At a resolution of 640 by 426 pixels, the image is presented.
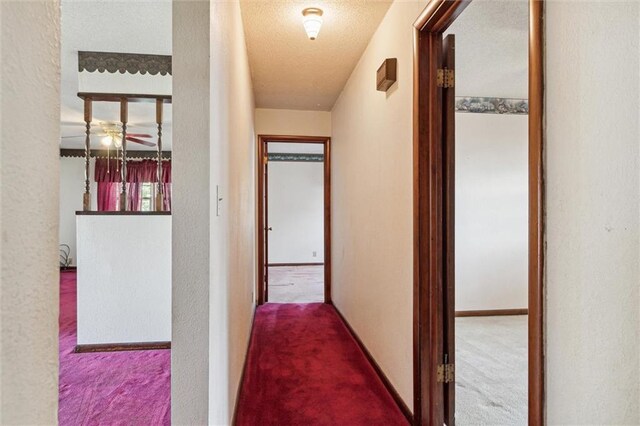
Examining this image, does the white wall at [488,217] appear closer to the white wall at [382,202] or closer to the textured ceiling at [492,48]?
the textured ceiling at [492,48]

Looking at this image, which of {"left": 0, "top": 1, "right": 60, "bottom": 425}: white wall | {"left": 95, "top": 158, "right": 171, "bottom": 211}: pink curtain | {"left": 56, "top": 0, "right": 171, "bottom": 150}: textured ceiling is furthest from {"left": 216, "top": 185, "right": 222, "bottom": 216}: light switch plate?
{"left": 95, "top": 158, "right": 171, "bottom": 211}: pink curtain

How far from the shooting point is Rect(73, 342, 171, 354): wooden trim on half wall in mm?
2969

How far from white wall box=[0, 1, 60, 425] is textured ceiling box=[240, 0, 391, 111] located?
206cm

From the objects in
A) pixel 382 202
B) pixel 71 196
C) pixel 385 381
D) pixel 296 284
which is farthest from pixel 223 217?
pixel 71 196

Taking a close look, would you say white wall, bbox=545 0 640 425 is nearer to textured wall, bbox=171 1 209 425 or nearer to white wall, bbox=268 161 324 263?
textured wall, bbox=171 1 209 425

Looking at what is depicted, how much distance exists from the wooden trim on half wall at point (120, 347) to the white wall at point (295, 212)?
504 cm

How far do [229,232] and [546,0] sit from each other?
5.01 ft

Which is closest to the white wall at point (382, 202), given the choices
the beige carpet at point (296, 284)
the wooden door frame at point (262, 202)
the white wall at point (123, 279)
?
the wooden door frame at point (262, 202)

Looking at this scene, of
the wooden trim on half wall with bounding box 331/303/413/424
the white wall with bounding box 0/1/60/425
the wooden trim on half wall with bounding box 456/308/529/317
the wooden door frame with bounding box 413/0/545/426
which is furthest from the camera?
the wooden trim on half wall with bounding box 456/308/529/317

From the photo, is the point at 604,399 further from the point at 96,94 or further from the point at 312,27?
the point at 96,94

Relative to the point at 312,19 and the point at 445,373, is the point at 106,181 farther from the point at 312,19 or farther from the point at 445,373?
the point at 445,373

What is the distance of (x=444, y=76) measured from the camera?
1.85 meters

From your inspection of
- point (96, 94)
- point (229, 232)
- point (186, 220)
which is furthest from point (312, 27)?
point (96, 94)

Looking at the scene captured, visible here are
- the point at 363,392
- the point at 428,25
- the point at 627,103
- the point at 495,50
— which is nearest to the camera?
the point at 627,103
